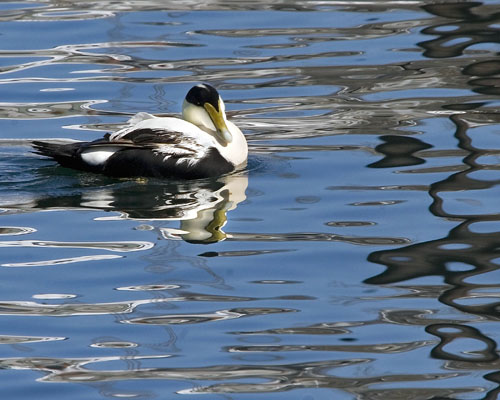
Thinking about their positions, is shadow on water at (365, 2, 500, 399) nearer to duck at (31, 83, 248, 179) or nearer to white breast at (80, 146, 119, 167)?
duck at (31, 83, 248, 179)

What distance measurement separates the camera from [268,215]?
8.38 m

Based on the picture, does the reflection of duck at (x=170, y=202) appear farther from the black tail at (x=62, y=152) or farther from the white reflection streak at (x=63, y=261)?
the white reflection streak at (x=63, y=261)

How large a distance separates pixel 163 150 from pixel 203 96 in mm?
551

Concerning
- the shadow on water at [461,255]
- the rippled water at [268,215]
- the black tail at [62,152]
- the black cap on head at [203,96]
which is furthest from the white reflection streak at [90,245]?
the black cap on head at [203,96]

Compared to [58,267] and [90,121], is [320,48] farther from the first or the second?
[58,267]

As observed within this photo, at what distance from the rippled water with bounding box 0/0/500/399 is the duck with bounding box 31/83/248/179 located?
0.12 meters

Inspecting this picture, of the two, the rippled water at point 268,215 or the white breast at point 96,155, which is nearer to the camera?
the rippled water at point 268,215

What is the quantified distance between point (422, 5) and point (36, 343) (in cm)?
871

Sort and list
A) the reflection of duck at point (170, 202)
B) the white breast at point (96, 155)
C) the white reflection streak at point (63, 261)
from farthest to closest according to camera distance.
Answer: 1. the white breast at point (96, 155)
2. the reflection of duck at point (170, 202)
3. the white reflection streak at point (63, 261)

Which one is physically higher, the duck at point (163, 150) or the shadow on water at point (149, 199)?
the duck at point (163, 150)

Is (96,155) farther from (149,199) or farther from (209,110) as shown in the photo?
(209,110)

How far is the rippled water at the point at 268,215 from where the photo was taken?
6164 millimetres

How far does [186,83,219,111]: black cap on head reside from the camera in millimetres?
9562

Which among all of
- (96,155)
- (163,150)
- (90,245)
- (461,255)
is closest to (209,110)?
(163,150)
